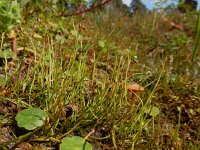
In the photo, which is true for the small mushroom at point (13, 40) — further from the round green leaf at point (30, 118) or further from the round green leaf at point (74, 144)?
the round green leaf at point (74, 144)

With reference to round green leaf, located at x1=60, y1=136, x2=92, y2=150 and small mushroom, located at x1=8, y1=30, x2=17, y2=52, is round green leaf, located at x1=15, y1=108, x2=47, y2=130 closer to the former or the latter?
round green leaf, located at x1=60, y1=136, x2=92, y2=150

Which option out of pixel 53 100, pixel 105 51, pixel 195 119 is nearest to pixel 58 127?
pixel 53 100

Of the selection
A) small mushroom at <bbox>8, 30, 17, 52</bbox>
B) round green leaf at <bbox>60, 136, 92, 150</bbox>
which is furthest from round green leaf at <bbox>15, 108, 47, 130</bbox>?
small mushroom at <bbox>8, 30, 17, 52</bbox>

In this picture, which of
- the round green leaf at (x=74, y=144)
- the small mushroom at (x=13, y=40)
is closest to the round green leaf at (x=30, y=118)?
the round green leaf at (x=74, y=144)

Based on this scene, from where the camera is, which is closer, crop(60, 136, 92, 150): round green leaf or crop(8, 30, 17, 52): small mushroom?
crop(60, 136, 92, 150): round green leaf

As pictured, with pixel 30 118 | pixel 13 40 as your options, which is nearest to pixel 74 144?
pixel 30 118

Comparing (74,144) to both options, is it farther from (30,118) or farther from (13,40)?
(13,40)
